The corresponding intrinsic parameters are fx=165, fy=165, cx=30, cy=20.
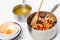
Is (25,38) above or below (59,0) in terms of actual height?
below

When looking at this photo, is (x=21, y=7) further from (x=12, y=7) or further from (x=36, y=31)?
(x=36, y=31)

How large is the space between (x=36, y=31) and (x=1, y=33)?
0.45ft

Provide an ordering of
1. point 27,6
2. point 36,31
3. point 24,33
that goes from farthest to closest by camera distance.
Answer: point 27,6, point 24,33, point 36,31

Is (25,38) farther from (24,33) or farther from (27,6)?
(27,6)

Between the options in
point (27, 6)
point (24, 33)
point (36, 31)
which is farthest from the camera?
point (27, 6)

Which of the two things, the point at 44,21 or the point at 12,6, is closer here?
the point at 44,21

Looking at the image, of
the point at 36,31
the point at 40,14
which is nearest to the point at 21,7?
the point at 40,14

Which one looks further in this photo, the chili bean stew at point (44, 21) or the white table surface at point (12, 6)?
the white table surface at point (12, 6)

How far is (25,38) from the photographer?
0.66 meters

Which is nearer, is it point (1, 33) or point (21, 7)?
point (1, 33)

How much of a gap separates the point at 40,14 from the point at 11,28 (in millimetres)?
133

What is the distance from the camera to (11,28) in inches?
25.8

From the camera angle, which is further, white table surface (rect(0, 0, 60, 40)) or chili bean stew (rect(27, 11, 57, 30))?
white table surface (rect(0, 0, 60, 40))

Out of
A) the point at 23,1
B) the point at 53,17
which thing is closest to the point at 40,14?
the point at 53,17
